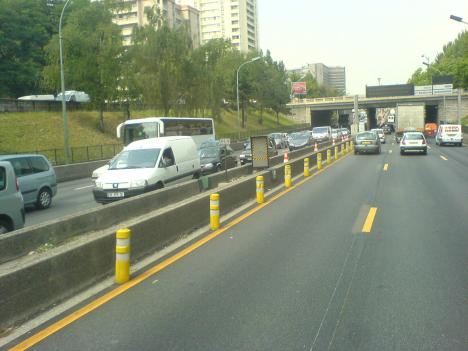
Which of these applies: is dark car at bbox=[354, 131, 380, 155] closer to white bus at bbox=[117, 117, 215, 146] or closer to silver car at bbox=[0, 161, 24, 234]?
white bus at bbox=[117, 117, 215, 146]

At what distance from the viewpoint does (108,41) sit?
40344mm

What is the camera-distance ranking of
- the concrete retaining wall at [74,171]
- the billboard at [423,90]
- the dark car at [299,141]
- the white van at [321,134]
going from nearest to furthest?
the concrete retaining wall at [74,171] < the dark car at [299,141] < the white van at [321,134] < the billboard at [423,90]

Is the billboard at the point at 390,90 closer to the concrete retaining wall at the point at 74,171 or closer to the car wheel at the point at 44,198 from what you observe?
the concrete retaining wall at the point at 74,171

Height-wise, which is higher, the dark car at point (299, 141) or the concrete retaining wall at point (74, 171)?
the dark car at point (299, 141)

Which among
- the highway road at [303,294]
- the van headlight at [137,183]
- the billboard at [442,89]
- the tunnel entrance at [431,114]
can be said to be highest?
the billboard at [442,89]

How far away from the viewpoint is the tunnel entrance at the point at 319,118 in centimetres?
10600

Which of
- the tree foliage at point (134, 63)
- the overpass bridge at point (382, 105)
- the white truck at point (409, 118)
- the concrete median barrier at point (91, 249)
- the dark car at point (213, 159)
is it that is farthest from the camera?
the overpass bridge at point (382, 105)

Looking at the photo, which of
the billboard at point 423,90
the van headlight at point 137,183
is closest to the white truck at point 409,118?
the billboard at point 423,90

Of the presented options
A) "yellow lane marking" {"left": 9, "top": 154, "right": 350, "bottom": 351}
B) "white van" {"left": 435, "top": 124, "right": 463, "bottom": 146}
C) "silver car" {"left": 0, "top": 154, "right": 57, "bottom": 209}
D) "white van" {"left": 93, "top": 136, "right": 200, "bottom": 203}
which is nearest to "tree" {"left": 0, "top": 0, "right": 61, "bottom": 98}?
"silver car" {"left": 0, "top": 154, "right": 57, "bottom": 209}

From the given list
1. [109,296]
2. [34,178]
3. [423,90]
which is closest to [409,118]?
[423,90]

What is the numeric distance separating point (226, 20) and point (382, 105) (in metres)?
88.6

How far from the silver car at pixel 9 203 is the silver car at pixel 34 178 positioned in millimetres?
4602

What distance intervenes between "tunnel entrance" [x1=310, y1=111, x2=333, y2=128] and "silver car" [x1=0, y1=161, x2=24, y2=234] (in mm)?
94911

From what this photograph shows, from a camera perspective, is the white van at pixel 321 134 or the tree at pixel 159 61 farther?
the white van at pixel 321 134
